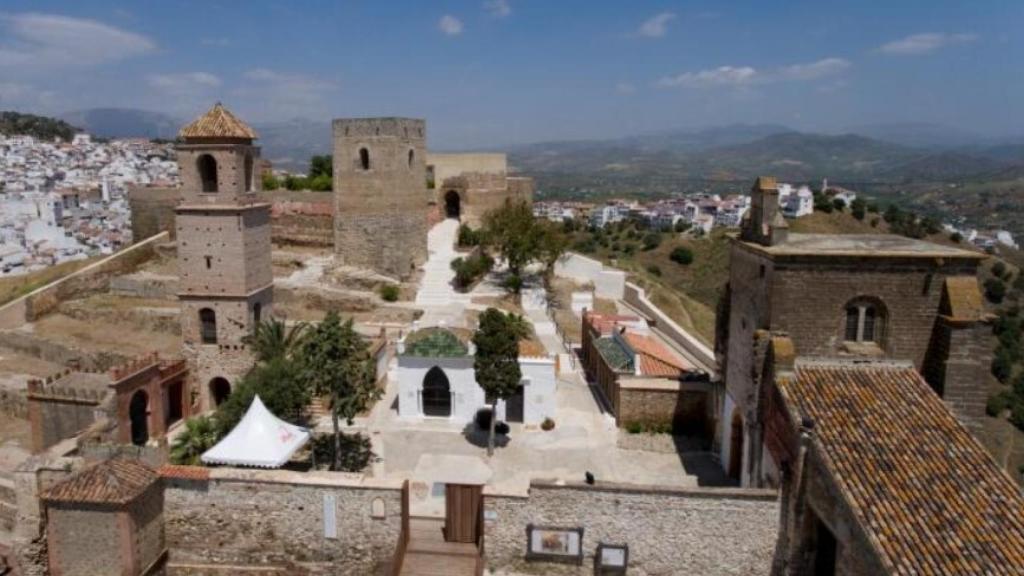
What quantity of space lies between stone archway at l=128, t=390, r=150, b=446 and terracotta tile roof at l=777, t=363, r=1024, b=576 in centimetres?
1448

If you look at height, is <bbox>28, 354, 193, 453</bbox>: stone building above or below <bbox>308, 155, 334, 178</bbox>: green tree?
below

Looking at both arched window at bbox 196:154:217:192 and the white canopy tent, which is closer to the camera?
the white canopy tent

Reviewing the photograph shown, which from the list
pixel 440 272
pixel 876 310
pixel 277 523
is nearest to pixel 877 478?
pixel 876 310

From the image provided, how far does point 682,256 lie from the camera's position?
5394cm

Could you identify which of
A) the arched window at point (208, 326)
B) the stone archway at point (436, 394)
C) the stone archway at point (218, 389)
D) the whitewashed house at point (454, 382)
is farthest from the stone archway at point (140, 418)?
the stone archway at point (436, 394)

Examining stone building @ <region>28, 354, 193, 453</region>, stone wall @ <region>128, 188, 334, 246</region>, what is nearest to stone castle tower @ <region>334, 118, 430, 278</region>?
stone wall @ <region>128, 188, 334, 246</region>

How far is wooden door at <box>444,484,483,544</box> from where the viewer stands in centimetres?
1135

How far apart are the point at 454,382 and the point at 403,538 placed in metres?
6.01

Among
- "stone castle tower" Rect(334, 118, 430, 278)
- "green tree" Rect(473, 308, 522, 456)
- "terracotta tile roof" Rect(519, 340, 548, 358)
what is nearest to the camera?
"green tree" Rect(473, 308, 522, 456)

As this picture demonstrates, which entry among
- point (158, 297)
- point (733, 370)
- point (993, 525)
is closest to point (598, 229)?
point (158, 297)

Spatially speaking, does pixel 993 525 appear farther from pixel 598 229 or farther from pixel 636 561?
pixel 598 229

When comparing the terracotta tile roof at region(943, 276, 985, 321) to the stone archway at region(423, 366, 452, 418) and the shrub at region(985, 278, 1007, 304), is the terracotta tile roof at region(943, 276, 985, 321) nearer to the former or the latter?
the stone archway at region(423, 366, 452, 418)

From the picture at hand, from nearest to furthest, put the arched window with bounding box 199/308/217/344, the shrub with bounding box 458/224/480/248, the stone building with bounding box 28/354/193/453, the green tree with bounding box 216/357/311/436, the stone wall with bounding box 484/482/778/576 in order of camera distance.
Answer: the stone wall with bounding box 484/482/778/576
the green tree with bounding box 216/357/311/436
the stone building with bounding box 28/354/193/453
the arched window with bounding box 199/308/217/344
the shrub with bounding box 458/224/480/248

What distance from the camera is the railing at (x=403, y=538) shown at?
1100cm
